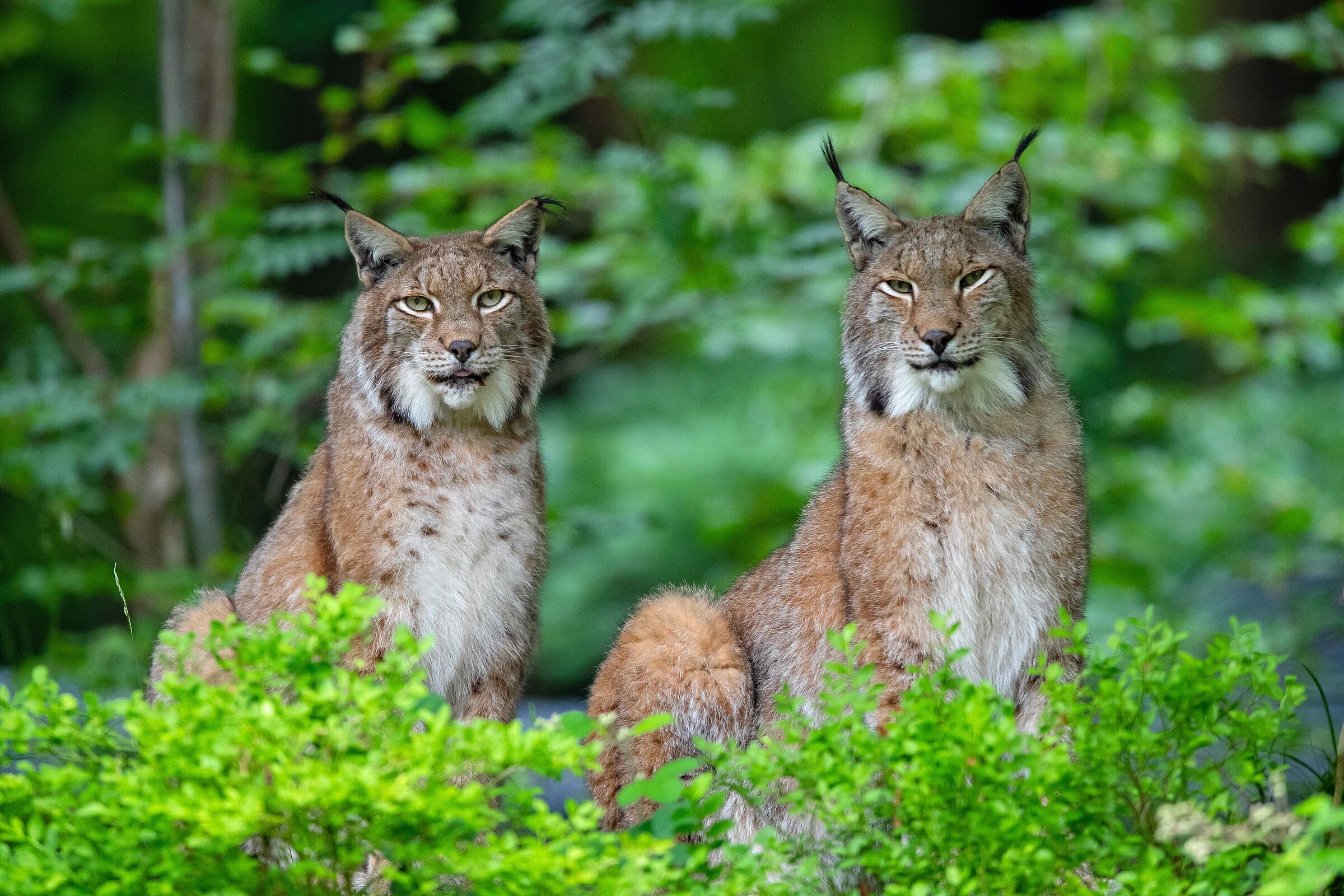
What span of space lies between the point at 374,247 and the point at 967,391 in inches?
80.5

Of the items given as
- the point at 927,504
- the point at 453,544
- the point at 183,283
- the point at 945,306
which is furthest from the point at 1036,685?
the point at 183,283

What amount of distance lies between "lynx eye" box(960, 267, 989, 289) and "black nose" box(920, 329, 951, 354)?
0.25 meters

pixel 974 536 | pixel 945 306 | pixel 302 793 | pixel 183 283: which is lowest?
pixel 302 793

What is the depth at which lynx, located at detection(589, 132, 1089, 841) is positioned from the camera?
13.6ft

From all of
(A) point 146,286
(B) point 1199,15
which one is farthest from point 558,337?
(B) point 1199,15

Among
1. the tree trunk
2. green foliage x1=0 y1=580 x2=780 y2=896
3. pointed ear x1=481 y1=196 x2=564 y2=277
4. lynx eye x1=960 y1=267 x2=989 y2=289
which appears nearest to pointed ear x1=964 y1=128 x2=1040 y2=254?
lynx eye x1=960 y1=267 x2=989 y2=289

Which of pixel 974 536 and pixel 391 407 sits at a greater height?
pixel 391 407

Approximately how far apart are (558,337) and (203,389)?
1992mm

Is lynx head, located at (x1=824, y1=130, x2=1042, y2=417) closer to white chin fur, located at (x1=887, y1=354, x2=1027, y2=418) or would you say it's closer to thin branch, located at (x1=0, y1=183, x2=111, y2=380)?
white chin fur, located at (x1=887, y1=354, x2=1027, y2=418)

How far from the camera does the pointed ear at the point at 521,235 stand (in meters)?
4.66

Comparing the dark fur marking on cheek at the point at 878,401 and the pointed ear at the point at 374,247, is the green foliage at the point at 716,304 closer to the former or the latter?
the pointed ear at the point at 374,247

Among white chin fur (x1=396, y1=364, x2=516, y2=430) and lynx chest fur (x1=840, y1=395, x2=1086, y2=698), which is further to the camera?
white chin fur (x1=396, y1=364, x2=516, y2=430)

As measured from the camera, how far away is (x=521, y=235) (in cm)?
A: 473

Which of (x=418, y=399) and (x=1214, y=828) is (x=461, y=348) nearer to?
(x=418, y=399)
